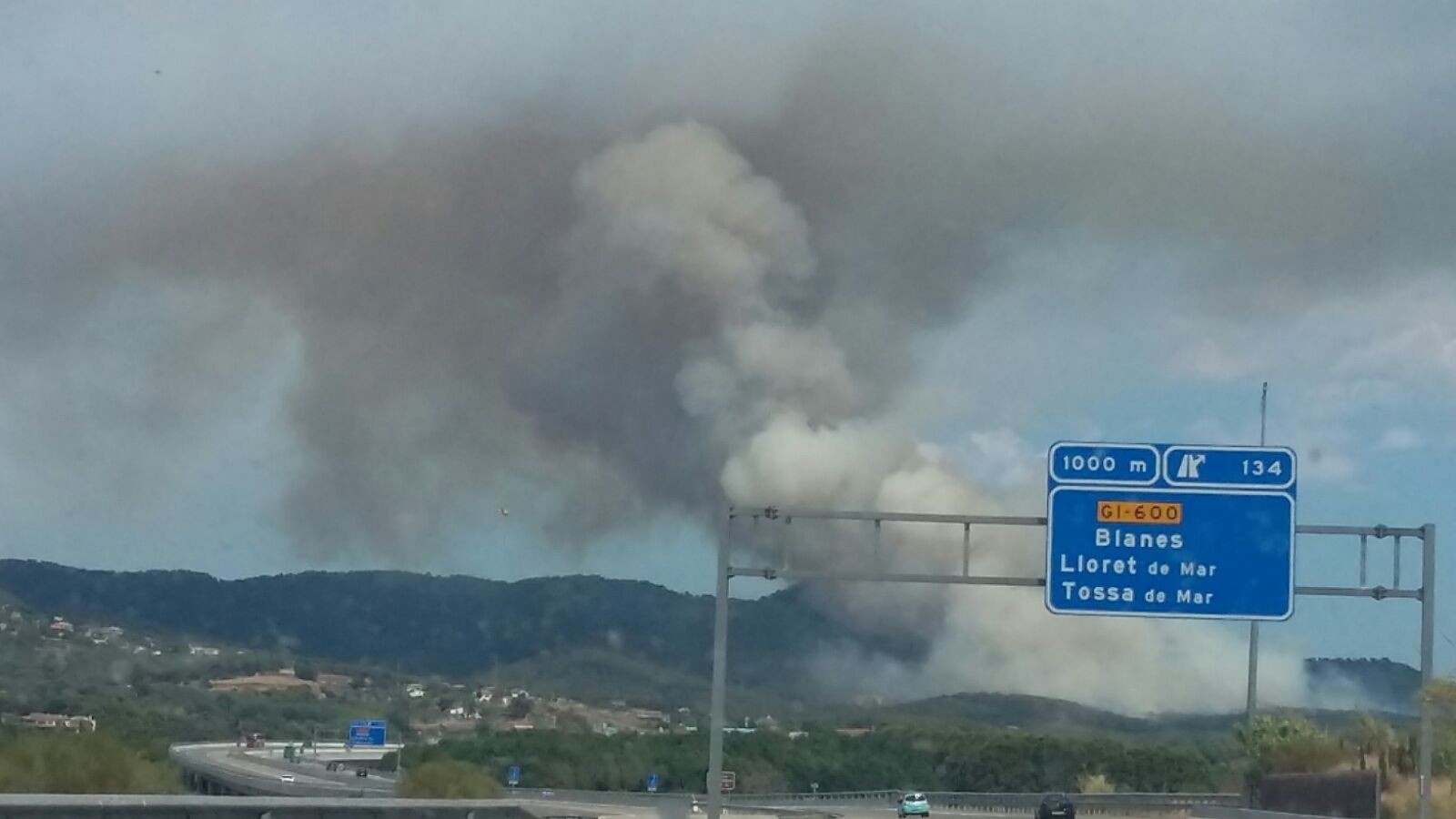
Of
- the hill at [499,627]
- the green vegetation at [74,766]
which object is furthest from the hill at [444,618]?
the green vegetation at [74,766]

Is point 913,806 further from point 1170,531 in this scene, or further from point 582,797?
point 1170,531

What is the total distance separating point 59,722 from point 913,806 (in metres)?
28.3

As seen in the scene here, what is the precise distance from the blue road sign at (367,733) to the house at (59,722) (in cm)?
914

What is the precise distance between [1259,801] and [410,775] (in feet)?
80.0

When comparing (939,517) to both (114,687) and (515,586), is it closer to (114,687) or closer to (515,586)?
(114,687)

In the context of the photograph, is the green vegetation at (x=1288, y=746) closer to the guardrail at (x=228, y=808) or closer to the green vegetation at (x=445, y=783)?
the green vegetation at (x=445, y=783)

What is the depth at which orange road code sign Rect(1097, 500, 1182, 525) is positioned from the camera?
3178 cm

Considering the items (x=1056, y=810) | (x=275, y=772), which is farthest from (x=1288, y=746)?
(x=275, y=772)

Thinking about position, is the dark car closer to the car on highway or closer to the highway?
the highway

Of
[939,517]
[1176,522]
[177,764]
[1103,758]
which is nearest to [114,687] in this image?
[177,764]

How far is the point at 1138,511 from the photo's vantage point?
31969 mm

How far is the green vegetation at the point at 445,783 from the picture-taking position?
4266 centimetres

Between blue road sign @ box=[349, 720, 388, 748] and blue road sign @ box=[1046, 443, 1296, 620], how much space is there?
87.8 ft

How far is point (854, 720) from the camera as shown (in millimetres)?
57656
